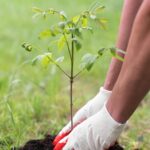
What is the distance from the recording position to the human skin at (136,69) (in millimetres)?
2145

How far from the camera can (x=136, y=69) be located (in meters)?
2.17

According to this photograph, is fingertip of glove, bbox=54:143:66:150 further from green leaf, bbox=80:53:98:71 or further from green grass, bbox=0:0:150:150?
green leaf, bbox=80:53:98:71

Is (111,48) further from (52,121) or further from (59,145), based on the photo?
(52,121)

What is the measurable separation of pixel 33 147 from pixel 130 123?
1000mm

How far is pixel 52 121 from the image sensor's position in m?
3.37

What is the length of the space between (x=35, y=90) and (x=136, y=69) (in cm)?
186

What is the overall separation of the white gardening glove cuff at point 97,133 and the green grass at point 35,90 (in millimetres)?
431

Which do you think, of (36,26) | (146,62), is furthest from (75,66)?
(146,62)

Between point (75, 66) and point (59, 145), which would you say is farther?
point (75, 66)

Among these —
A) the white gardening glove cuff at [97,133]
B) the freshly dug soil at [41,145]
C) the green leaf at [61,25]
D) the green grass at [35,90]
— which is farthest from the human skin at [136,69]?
the green grass at [35,90]

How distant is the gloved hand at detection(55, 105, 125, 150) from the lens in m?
2.34

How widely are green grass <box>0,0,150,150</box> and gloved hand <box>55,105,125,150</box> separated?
1.41ft

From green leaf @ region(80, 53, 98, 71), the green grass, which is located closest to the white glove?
the green grass

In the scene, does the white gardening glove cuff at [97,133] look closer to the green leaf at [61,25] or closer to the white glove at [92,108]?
the white glove at [92,108]
